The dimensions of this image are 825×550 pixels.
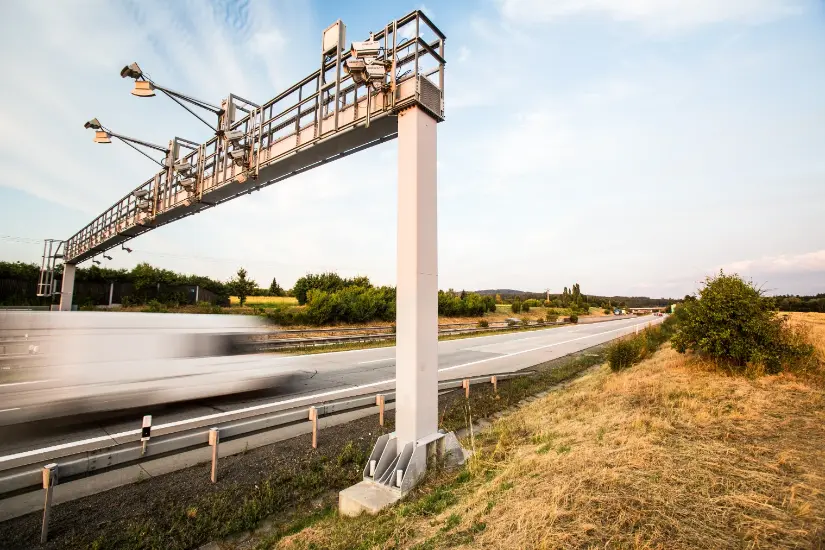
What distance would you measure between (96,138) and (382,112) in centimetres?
1155

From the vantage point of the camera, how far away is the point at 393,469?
15.6 ft

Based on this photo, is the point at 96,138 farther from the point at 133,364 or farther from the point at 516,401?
the point at 516,401

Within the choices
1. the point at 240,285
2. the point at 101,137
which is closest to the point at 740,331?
the point at 101,137

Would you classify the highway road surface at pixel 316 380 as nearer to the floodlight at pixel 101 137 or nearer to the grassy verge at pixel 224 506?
the grassy verge at pixel 224 506

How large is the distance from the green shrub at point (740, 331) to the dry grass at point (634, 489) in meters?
2.72

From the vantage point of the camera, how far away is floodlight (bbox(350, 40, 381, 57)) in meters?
5.14

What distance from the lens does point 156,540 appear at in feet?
12.1

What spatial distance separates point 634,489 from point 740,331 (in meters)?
8.32

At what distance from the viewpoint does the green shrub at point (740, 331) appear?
870 centimetres

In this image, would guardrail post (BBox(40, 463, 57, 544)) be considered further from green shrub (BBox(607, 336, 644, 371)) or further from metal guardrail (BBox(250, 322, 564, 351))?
green shrub (BBox(607, 336, 644, 371))

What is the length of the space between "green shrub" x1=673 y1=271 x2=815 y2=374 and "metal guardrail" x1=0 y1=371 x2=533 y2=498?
674cm

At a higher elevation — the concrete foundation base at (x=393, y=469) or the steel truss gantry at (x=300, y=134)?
the steel truss gantry at (x=300, y=134)

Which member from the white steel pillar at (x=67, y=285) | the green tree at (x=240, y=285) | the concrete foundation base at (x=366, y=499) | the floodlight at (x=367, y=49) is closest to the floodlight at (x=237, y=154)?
the floodlight at (x=367, y=49)

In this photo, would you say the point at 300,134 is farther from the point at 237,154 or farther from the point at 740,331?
the point at 740,331
